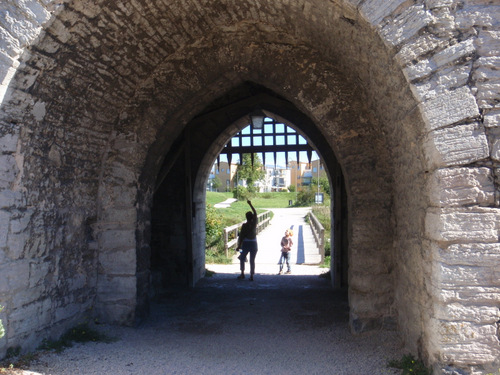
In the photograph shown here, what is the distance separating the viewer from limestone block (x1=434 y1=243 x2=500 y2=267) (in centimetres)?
242

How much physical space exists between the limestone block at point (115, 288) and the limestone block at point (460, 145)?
3039mm

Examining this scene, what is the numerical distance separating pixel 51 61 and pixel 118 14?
0.59 metres

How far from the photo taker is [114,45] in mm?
3529

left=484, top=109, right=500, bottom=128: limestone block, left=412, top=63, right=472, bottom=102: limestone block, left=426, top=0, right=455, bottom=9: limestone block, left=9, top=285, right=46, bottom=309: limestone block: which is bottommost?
left=9, top=285, right=46, bottom=309: limestone block

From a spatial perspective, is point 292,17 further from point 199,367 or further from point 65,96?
point 199,367

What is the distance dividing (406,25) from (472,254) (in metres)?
1.33

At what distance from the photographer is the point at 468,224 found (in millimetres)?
2439

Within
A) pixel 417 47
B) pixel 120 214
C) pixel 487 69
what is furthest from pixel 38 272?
pixel 487 69

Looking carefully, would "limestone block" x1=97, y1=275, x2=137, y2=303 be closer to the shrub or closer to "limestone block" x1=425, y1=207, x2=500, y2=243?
"limestone block" x1=425, y1=207, x2=500, y2=243

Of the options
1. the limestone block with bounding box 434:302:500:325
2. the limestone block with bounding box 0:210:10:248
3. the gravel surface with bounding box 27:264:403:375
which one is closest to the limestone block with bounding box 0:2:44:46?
the limestone block with bounding box 0:210:10:248

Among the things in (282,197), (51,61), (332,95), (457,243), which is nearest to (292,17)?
(332,95)

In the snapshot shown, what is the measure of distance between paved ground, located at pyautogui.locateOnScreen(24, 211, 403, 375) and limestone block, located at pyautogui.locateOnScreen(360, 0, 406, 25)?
2323mm

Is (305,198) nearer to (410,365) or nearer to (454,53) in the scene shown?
(410,365)

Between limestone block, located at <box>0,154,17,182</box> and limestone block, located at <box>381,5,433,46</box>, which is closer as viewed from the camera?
limestone block, located at <box>381,5,433,46</box>
